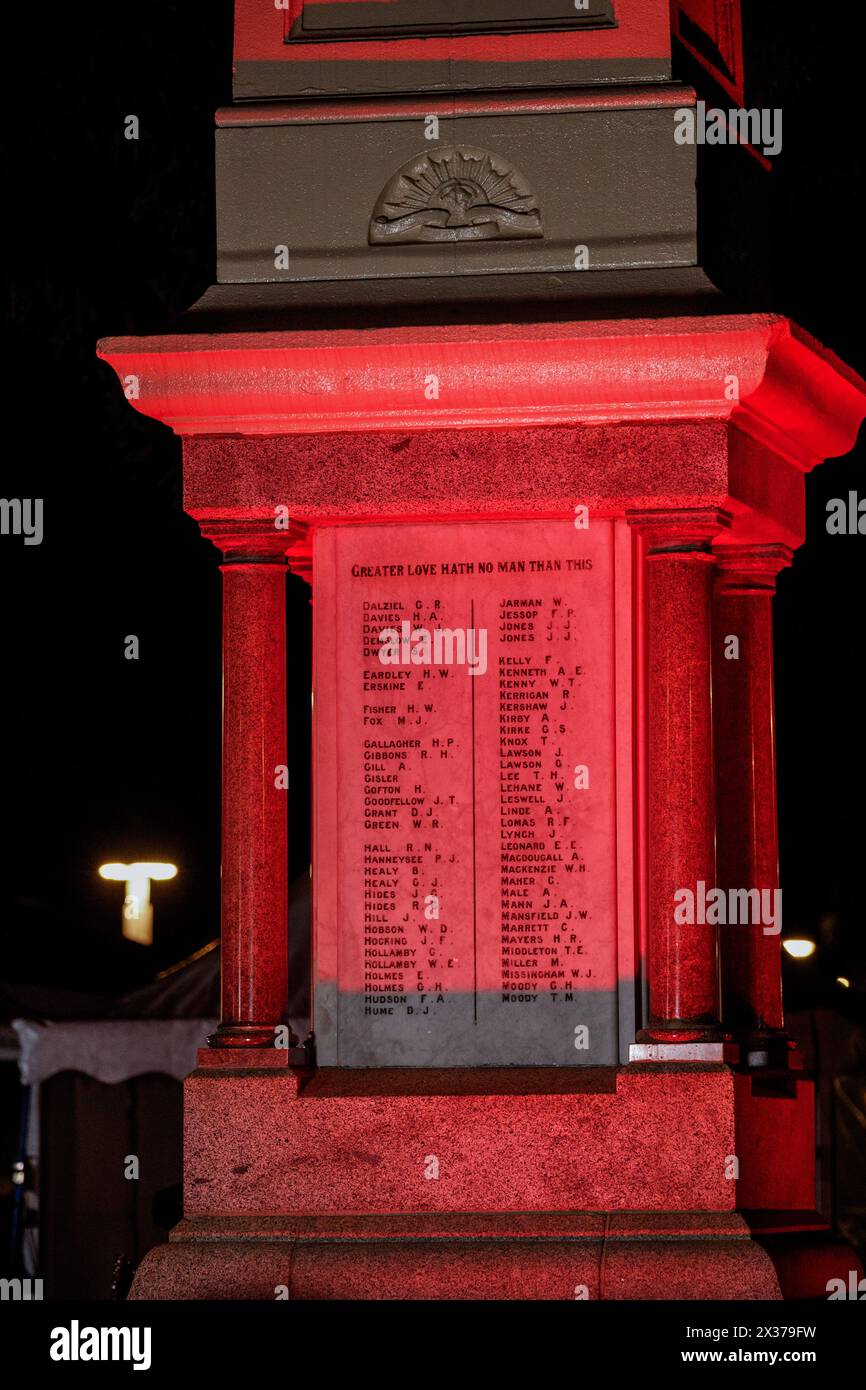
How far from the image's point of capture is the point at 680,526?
12.6 metres

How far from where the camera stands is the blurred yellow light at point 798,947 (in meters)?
20.8

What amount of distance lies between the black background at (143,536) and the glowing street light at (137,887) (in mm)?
652

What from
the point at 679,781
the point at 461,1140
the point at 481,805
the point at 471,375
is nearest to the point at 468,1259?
the point at 461,1140

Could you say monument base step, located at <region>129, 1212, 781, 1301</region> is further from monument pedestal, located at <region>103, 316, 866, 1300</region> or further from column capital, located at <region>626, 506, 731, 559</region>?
column capital, located at <region>626, 506, 731, 559</region>

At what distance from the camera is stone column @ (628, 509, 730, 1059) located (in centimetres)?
1238

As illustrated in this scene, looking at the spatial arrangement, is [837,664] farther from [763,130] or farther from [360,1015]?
[360,1015]

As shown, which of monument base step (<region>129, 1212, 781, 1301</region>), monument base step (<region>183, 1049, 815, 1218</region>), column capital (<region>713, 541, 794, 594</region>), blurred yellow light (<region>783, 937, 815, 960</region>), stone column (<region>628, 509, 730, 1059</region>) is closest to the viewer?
monument base step (<region>129, 1212, 781, 1301</region>)

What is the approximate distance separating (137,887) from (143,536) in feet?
14.1

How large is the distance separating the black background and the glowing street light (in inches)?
25.7

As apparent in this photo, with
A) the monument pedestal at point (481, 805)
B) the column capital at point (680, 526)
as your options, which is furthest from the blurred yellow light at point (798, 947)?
the column capital at point (680, 526)

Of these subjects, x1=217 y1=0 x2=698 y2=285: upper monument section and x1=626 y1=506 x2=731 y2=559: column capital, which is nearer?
x1=626 y1=506 x2=731 y2=559: column capital

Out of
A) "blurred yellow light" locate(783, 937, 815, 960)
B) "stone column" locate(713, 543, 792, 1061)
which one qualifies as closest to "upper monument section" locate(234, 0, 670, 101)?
"stone column" locate(713, 543, 792, 1061)

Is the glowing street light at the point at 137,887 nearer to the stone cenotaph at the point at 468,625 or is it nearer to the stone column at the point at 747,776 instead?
the stone column at the point at 747,776
